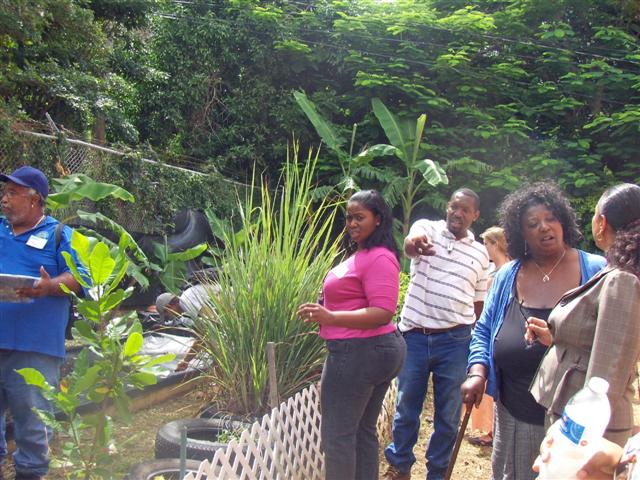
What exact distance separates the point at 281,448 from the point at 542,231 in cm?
195

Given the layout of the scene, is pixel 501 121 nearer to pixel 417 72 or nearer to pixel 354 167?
pixel 417 72

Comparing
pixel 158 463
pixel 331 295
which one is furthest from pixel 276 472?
pixel 331 295

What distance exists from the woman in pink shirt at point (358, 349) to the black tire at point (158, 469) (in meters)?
0.74

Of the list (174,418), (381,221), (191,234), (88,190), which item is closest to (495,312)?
(381,221)

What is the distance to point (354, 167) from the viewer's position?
13.4 metres

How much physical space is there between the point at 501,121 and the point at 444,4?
10.9 feet

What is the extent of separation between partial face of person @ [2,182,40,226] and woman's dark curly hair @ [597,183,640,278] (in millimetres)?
2983

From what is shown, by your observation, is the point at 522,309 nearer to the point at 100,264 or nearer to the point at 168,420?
the point at 100,264

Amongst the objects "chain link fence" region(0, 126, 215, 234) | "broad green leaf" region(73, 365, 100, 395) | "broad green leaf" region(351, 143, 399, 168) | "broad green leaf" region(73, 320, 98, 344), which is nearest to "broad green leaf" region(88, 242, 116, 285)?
"broad green leaf" region(73, 320, 98, 344)

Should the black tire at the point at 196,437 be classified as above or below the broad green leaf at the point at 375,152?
below

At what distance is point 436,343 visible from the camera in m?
4.40

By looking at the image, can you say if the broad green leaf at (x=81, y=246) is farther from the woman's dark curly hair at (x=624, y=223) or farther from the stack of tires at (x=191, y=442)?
the woman's dark curly hair at (x=624, y=223)

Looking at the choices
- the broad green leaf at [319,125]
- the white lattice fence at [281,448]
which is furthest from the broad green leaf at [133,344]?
the broad green leaf at [319,125]

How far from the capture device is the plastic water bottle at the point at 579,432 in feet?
4.84
